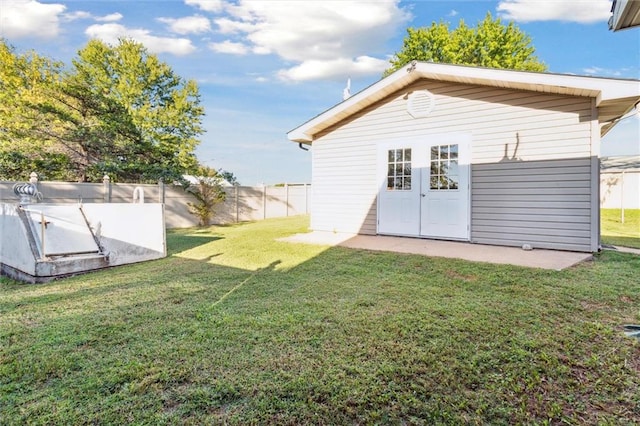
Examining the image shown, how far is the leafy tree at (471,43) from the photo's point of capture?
21.5 m

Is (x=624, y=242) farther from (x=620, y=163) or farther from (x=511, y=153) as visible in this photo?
(x=620, y=163)

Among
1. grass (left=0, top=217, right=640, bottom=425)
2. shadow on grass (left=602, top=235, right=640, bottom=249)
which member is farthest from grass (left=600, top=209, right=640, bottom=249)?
grass (left=0, top=217, right=640, bottom=425)

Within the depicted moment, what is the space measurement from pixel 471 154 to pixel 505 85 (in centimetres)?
130

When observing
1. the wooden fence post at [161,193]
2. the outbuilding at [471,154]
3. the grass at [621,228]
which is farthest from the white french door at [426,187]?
the wooden fence post at [161,193]

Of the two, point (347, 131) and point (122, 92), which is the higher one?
point (122, 92)

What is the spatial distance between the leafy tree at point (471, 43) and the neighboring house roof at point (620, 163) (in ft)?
27.3

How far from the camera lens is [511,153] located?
6125 mm

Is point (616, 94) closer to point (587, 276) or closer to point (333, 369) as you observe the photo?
point (587, 276)

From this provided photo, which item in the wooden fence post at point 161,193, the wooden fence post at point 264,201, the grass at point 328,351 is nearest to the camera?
the grass at point 328,351

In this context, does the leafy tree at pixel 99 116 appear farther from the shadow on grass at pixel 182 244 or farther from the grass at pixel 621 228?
the grass at pixel 621 228

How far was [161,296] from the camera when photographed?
3.68 m

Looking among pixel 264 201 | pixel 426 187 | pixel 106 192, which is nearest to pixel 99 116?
pixel 106 192

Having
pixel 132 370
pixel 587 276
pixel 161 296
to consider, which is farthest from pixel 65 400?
pixel 587 276

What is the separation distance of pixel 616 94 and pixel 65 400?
702 centimetres
